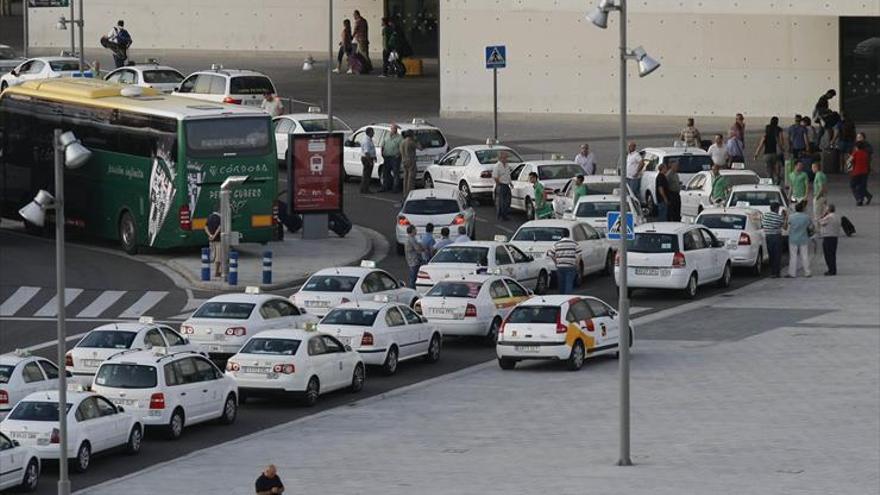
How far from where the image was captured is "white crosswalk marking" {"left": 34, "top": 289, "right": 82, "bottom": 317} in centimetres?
4744

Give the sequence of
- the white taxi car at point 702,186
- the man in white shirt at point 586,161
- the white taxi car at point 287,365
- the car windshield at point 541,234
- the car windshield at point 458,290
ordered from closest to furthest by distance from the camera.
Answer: the white taxi car at point 287,365 < the car windshield at point 458,290 < the car windshield at point 541,234 < the white taxi car at point 702,186 < the man in white shirt at point 586,161

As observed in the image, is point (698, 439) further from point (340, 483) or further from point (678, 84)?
point (678, 84)

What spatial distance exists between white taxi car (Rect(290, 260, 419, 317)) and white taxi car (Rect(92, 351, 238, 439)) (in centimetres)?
785

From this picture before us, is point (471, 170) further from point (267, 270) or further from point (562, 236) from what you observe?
A: point (267, 270)

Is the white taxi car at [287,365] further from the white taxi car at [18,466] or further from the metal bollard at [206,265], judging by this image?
the metal bollard at [206,265]

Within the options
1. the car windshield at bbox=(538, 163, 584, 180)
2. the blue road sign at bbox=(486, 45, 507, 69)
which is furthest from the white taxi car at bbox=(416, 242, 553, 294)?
the blue road sign at bbox=(486, 45, 507, 69)

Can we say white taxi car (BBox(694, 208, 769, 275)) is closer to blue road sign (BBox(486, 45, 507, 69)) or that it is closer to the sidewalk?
the sidewalk

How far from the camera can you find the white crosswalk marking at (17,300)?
1890 inches

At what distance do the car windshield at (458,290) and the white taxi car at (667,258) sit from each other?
5021 mm

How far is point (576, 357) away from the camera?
135 feet

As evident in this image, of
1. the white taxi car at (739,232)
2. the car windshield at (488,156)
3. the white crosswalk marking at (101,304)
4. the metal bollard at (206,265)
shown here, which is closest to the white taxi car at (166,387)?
the white crosswalk marking at (101,304)

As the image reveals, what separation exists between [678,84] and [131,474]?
4093 cm

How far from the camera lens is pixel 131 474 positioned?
33.0 m

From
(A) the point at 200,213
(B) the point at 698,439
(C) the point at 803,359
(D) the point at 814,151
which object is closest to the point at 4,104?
(A) the point at 200,213
